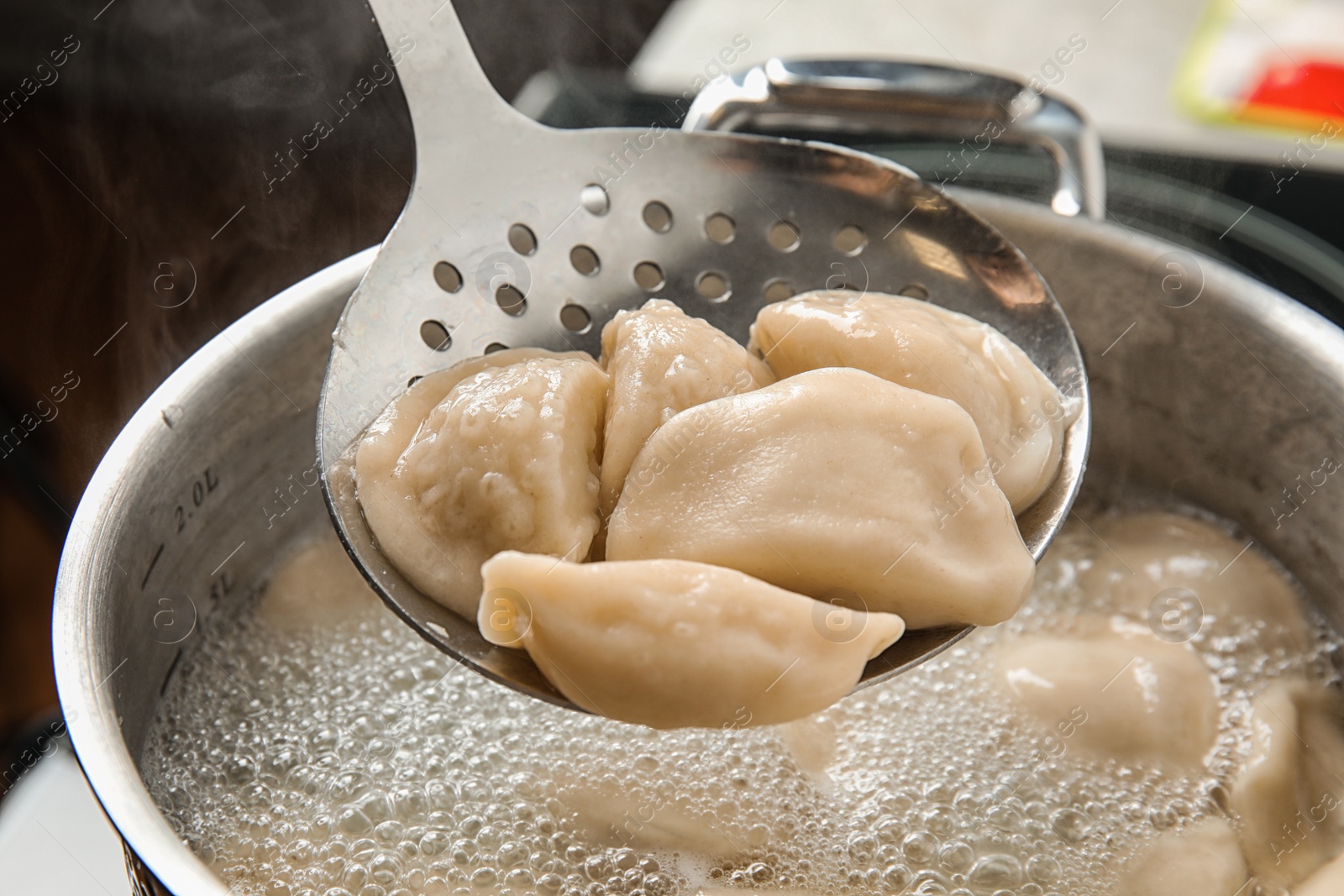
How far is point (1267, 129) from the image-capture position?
165 cm

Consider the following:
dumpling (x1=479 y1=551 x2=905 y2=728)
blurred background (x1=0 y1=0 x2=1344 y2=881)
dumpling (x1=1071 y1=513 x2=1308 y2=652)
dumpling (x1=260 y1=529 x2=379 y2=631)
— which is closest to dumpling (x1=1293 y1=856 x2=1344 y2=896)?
dumpling (x1=1071 y1=513 x2=1308 y2=652)

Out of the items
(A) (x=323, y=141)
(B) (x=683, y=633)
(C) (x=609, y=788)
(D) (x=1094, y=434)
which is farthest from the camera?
(D) (x=1094, y=434)

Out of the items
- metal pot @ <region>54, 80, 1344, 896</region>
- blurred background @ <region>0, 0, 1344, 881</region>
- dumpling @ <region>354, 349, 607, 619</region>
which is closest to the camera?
dumpling @ <region>354, 349, 607, 619</region>

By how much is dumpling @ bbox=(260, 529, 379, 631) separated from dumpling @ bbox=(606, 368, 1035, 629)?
404 millimetres

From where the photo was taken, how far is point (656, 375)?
0.76 m

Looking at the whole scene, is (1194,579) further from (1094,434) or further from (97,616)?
(97,616)

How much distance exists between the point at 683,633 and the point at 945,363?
0.28 m

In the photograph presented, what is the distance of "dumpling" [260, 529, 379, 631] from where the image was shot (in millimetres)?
1011

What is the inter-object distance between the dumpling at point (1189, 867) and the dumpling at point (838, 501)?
26 cm

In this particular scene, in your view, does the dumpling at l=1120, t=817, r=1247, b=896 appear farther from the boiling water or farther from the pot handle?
the pot handle

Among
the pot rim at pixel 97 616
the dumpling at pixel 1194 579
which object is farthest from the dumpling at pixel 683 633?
the dumpling at pixel 1194 579

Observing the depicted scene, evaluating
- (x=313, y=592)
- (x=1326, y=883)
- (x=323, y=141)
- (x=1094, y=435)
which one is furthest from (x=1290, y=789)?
(x=323, y=141)

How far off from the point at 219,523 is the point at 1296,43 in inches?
65.1

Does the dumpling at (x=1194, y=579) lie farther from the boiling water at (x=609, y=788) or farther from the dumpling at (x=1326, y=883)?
the dumpling at (x=1326, y=883)
